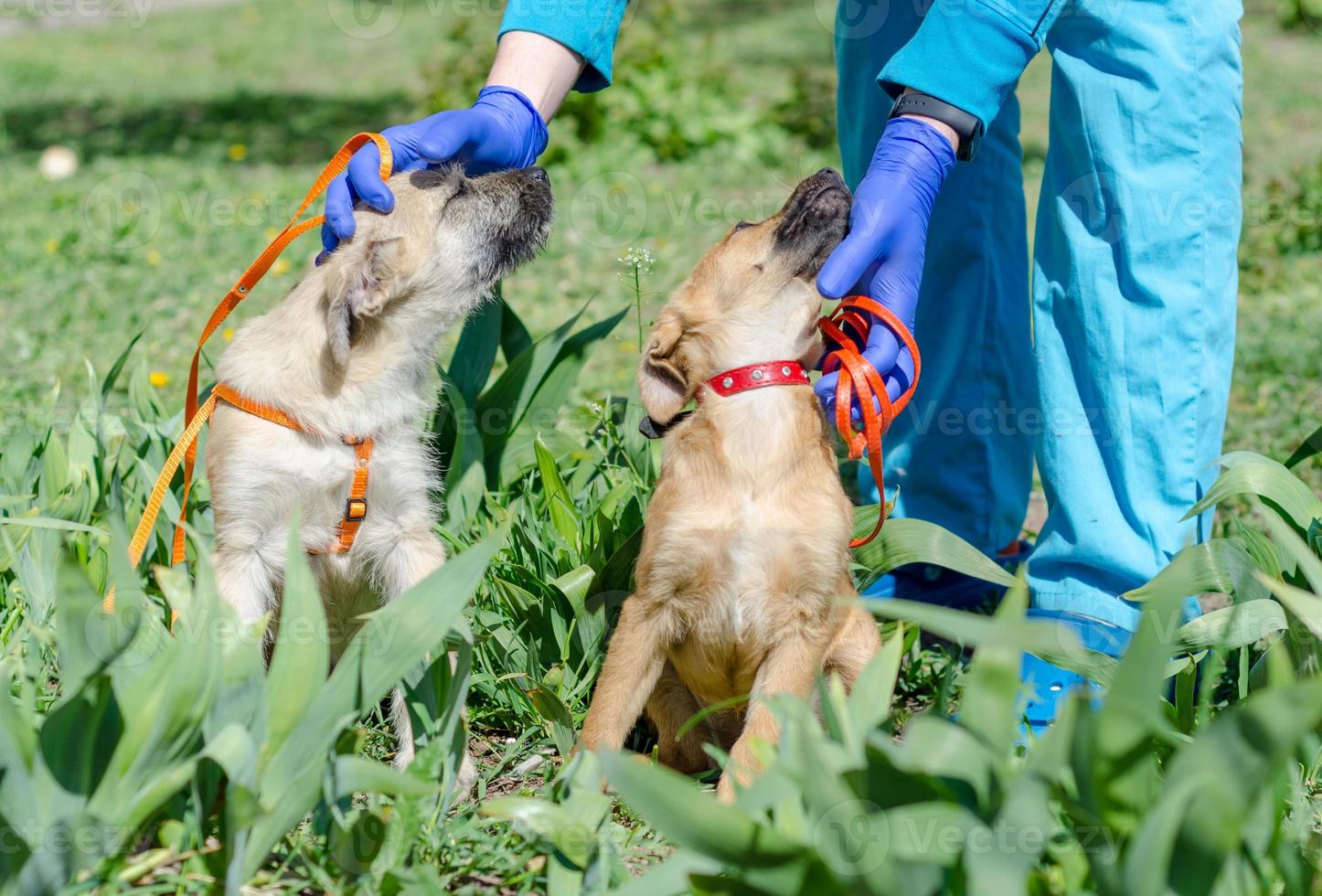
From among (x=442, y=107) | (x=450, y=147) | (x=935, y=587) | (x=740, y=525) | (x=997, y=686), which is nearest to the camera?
(x=997, y=686)

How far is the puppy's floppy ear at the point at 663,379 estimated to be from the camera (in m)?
2.86

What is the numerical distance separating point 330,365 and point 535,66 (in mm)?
1060

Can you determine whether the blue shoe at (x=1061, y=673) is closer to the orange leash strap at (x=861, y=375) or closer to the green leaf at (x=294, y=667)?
the orange leash strap at (x=861, y=375)

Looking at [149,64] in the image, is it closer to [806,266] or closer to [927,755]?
[806,266]

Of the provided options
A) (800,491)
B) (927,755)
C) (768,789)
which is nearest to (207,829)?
(768,789)

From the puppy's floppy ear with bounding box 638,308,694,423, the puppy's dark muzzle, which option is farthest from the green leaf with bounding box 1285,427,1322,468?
the puppy's floppy ear with bounding box 638,308,694,423

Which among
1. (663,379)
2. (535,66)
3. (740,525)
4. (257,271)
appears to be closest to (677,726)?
(740,525)

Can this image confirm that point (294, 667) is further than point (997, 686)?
Yes

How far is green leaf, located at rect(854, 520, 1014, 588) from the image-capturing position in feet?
8.92

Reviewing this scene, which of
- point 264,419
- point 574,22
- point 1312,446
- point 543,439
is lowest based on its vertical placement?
point 543,439

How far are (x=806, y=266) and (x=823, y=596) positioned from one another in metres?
0.79

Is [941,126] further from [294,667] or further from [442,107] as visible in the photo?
[442,107]

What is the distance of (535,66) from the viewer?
338 centimetres

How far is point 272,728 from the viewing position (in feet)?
6.44
